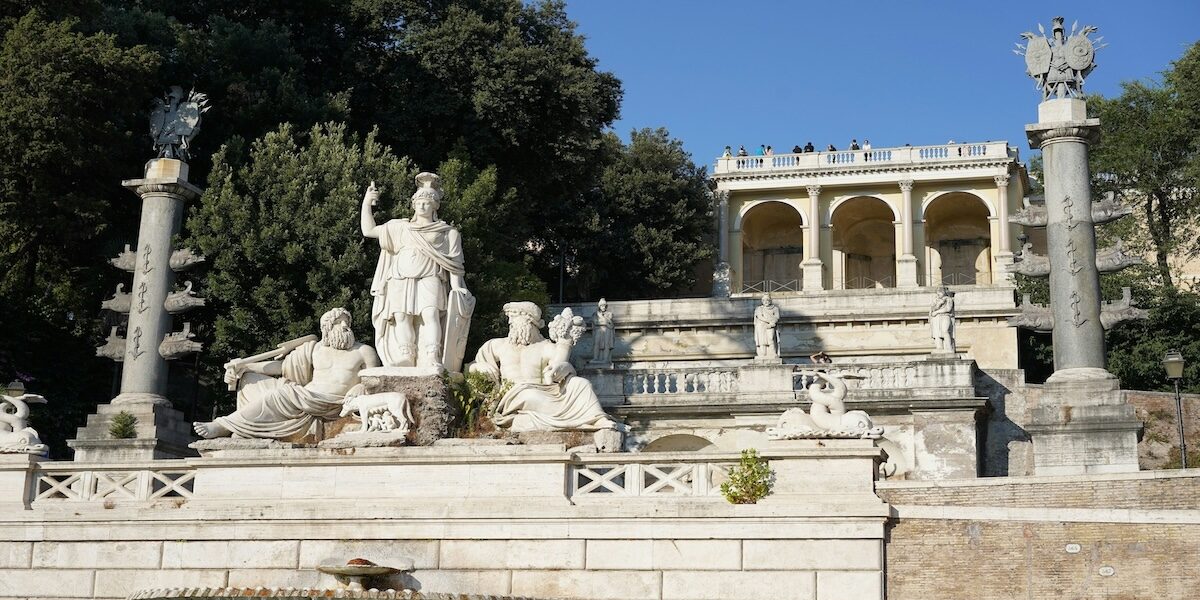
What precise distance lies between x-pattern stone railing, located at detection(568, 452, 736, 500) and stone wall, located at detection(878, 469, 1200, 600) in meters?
2.02

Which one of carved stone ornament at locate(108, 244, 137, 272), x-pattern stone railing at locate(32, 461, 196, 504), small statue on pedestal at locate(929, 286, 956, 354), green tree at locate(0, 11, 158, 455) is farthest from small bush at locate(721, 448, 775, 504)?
green tree at locate(0, 11, 158, 455)

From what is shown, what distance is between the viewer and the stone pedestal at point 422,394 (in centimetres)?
1661

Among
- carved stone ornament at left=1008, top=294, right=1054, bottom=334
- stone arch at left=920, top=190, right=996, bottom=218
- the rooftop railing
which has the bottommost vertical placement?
carved stone ornament at left=1008, top=294, right=1054, bottom=334

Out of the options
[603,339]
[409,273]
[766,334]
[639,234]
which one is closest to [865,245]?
[639,234]

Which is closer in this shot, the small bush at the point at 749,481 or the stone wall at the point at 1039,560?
the stone wall at the point at 1039,560

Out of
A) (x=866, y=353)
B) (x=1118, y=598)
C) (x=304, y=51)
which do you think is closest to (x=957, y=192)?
(x=866, y=353)

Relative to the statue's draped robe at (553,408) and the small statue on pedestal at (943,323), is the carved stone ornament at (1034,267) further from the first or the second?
the statue's draped robe at (553,408)

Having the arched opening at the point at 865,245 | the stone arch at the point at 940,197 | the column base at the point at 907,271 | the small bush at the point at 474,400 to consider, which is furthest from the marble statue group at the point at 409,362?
the arched opening at the point at 865,245

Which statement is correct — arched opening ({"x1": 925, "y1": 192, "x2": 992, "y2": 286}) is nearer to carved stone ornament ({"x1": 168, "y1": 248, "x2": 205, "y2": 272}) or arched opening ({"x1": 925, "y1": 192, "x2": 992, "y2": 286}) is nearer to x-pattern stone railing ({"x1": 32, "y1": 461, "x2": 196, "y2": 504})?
carved stone ornament ({"x1": 168, "y1": 248, "x2": 205, "y2": 272})

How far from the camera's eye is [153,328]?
25.9m

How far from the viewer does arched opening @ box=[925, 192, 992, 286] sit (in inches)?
2302

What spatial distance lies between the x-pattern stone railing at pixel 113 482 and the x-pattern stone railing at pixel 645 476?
4716 mm

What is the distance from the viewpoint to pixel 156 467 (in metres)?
16.9

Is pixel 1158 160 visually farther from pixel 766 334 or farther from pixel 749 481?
pixel 749 481
